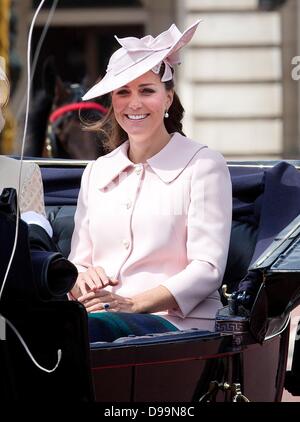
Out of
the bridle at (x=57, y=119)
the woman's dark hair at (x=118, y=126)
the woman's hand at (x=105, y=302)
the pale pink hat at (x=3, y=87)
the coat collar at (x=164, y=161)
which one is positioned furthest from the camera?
the bridle at (x=57, y=119)

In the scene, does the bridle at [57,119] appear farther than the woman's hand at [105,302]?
Yes

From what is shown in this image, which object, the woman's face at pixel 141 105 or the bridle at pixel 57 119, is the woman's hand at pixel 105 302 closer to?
the woman's face at pixel 141 105

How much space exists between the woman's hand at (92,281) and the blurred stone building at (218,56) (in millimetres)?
8530

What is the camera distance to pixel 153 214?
3791 millimetres

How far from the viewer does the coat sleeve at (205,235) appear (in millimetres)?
3709

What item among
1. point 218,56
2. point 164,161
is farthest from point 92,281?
point 218,56

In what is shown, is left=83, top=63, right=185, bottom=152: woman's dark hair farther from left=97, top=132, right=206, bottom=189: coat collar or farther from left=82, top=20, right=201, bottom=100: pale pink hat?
left=82, top=20, right=201, bottom=100: pale pink hat

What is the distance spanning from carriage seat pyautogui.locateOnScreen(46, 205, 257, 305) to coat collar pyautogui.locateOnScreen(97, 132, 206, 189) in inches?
15.5

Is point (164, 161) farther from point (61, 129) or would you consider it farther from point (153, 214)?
point (61, 129)

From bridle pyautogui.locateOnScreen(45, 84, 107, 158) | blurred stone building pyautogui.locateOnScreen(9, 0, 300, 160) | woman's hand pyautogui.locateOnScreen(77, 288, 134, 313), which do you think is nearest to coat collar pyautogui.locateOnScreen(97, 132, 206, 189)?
woman's hand pyautogui.locateOnScreen(77, 288, 134, 313)

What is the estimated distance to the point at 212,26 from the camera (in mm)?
13891

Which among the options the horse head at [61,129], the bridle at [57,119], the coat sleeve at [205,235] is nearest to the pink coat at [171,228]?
the coat sleeve at [205,235]

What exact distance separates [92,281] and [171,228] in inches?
9.7
